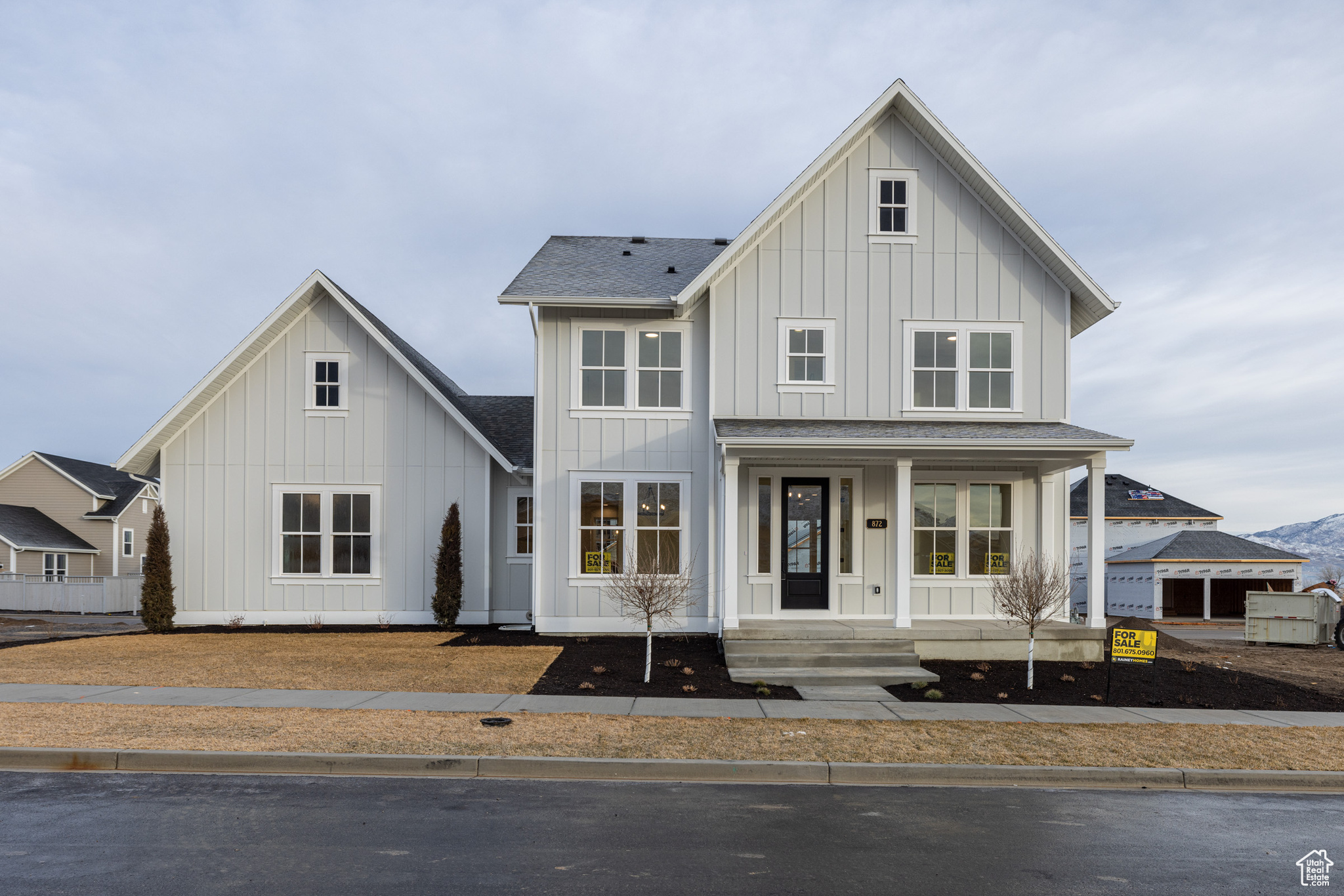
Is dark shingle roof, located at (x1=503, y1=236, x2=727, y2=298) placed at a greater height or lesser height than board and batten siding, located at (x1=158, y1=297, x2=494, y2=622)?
greater

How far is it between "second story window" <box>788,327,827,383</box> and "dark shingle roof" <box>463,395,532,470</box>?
586cm

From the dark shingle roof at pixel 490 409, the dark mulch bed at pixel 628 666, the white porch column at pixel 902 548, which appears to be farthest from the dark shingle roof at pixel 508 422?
the white porch column at pixel 902 548

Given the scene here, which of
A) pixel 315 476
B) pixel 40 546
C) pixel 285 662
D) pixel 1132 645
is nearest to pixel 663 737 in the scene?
pixel 1132 645

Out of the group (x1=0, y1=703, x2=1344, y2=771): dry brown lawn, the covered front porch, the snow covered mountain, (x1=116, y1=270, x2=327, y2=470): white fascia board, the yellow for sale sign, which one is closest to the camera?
(x1=0, y1=703, x2=1344, y2=771): dry brown lawn

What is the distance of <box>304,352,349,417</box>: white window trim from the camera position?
57.7ft

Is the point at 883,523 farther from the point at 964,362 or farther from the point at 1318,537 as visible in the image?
the point at 1318,537

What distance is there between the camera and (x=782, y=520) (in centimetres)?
1576

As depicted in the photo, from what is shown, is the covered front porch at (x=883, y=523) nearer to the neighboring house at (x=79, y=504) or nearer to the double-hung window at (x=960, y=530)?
the double-hung window at (x=960, y=530)

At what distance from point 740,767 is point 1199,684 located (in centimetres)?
852

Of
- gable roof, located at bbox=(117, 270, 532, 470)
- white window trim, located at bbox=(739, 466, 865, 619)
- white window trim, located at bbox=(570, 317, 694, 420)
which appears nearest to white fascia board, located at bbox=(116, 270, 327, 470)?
gable roof, located at bbox=(117, 270, 532, 470)

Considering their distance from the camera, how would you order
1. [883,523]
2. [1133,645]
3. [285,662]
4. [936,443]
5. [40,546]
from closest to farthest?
[1133,645], [285,662], [936,443], [883,523], [40,546]

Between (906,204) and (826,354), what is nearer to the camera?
(826,354)

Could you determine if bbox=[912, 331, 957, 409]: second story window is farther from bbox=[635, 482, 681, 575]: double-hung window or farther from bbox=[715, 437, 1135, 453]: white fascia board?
bbox=[635, 482, 681, 575]: double-hung window

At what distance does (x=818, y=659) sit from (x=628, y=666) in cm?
290
